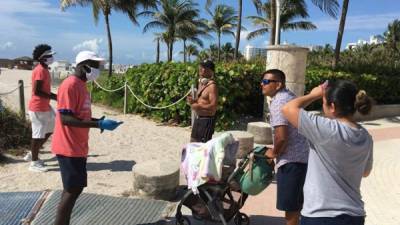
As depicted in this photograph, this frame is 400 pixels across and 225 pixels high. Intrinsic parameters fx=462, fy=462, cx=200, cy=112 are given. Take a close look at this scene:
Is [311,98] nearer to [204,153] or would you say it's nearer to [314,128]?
[314,128]

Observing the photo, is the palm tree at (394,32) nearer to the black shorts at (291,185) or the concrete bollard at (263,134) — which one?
the concrete bollard at (263,134)

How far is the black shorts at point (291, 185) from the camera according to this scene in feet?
12.5

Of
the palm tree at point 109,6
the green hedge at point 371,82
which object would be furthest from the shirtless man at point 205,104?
the palm tree at point 109,6

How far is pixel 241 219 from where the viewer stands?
15.4 feet

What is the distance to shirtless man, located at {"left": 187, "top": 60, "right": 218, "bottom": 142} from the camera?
5613 millimetres

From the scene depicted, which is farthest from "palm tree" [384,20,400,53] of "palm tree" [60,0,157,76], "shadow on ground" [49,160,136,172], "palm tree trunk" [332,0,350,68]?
"shadow on ground" [49,160,136,172]

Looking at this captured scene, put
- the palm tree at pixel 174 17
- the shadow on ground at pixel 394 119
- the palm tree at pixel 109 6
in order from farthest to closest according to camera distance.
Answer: the palm tree at pixel 174 17, the palm tree at pixel 109 6, the shadow on ground at pixel 394 119

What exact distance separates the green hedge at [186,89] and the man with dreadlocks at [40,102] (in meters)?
4.78

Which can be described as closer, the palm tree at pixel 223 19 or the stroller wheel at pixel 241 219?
the stroller wheel at pixel 241 219

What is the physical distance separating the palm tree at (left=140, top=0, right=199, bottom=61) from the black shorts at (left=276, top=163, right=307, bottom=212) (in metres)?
39.3

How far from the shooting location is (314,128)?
8.77 ft

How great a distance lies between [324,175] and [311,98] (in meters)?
0.51

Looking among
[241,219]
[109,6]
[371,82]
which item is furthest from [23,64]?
[241,219]

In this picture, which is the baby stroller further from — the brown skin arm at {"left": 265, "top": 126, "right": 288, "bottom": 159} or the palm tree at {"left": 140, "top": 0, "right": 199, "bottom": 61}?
the palm tree at {"left": 140, "top": 0, "right": 199, "bottom": 61}
